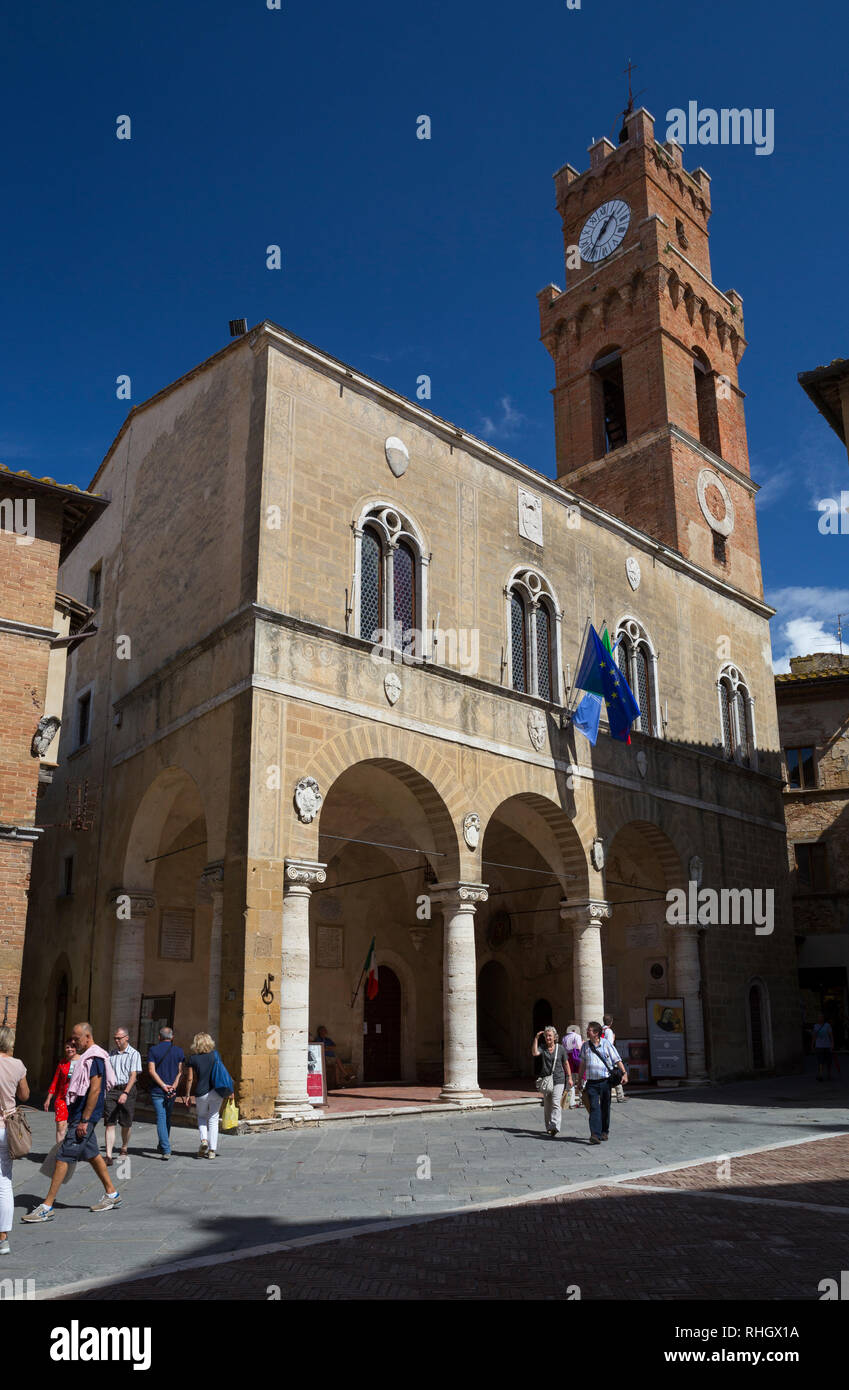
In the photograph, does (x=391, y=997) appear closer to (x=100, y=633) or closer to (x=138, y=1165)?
(x=100, y=633)

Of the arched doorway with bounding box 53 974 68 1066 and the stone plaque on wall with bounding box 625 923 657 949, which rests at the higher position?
the stone plaque on wall with bounding box 625 923 657 949

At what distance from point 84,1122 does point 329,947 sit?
12.4m

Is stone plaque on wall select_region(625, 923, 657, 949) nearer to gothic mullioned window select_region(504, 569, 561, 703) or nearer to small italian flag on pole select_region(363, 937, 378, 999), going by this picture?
small italian flag on pole select_region(363, 937, 378, 999)

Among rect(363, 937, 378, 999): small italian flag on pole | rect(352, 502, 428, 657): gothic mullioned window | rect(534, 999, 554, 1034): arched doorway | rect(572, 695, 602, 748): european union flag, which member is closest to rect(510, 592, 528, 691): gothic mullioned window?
rect(572, 695, 602, 748): european union flag

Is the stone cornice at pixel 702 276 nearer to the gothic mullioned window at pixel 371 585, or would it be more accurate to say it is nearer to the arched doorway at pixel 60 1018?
the gothic mullioned window at pixel 371 585

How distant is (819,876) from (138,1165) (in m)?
25.5

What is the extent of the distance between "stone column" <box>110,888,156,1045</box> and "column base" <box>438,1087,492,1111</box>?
5.18 m

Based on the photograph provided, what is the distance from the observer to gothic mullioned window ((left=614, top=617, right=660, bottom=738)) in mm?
22000

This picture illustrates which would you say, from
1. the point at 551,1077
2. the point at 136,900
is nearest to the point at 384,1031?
the point at 136,900

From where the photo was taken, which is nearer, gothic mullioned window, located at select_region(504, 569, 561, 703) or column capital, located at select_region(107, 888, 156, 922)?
column capital, located at select_region(107, 888, 156, 922)

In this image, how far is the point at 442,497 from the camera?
61.2 feet

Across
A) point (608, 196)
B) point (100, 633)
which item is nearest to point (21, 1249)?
point (100, 633)

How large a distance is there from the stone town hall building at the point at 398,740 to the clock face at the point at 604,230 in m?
1.52

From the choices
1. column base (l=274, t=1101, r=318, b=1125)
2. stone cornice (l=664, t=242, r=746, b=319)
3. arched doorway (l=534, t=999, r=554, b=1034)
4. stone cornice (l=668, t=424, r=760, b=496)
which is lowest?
column base (l=274, t=1101, r=318, b=1125)
